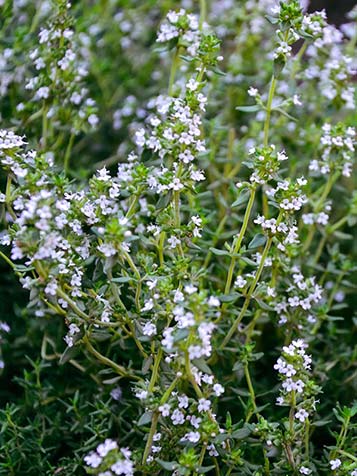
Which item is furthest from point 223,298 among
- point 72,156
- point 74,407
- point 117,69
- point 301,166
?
point 117,69

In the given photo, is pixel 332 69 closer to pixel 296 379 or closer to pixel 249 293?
pixel 249 293

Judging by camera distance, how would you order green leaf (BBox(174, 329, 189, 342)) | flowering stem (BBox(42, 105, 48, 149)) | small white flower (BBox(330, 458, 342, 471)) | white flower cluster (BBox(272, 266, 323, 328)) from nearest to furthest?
green leaf (BBox(174, 329, 189, 342)), small white flower (BBox(330, 458, 342, 471)), white flower cluster (BBox(272, 266, 323, 328)), flowering stem (BBox(42, 105, 48, 149))

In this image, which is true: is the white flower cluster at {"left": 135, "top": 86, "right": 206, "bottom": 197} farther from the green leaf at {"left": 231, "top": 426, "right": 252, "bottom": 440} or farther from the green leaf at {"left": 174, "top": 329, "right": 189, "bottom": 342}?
the green leaf at {"left": 231, "top": 426, "right": 252, "bottom": 440}

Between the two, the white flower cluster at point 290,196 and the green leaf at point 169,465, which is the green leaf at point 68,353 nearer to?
the green leaf at point 169,465

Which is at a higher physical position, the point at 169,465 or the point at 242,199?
the point at 242,199

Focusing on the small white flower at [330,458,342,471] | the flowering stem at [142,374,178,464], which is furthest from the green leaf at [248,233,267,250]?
the small white flower at [330,458,342,471]

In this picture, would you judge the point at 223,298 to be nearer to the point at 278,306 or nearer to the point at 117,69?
the point at 278,306

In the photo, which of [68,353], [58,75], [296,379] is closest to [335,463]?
[296,379]
